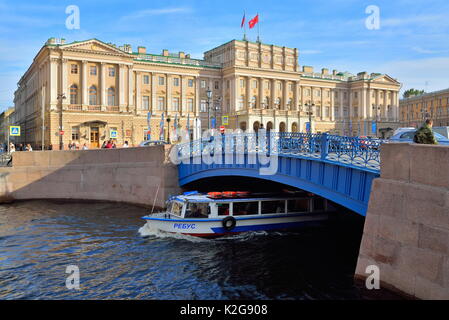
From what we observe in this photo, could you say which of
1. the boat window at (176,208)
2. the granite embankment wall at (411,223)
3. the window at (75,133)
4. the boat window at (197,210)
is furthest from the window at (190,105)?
the granite embankment wall at (411,223)

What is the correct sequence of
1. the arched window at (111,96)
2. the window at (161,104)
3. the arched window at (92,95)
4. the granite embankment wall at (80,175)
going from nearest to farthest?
the granite embankment wall at (80,175) → the arched window at (92,95) → the arched window at (111,96) → the window at (161,104)

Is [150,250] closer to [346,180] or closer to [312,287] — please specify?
[312,287]

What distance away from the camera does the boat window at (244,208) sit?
72.0ft

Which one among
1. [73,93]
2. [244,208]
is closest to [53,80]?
[73,93]

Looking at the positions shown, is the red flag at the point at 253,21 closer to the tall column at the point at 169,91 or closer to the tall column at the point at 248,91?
the tall column at the point at 248,91

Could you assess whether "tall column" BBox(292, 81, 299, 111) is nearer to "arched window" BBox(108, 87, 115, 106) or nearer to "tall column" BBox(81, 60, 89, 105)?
"arched window" BBox(108, 87, 115, 106)

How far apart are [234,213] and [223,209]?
0.61m

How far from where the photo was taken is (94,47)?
6631cm

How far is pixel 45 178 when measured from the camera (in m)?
32.4

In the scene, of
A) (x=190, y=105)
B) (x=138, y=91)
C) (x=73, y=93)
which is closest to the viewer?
(x=73, y=93)

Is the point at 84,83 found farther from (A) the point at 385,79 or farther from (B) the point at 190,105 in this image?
(A) the point at 385,79

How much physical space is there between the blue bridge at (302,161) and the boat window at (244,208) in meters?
1.70
